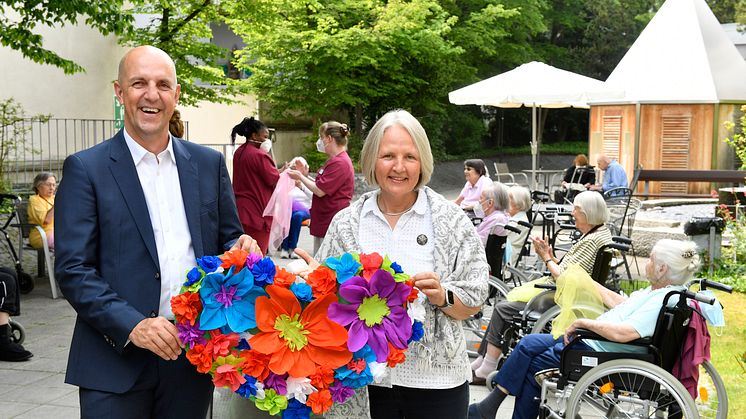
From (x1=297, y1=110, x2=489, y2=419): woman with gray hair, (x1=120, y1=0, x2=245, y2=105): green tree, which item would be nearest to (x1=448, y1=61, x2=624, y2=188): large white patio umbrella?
(x1=120, y1=0, x2=245, y2=105): green tree

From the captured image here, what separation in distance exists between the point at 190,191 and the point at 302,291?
0.59 meters

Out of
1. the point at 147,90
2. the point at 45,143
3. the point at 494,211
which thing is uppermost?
the point at 147,90

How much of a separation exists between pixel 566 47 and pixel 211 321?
4753cm

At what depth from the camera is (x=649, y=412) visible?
497 cm

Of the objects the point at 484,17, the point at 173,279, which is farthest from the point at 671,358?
the point at 484,17

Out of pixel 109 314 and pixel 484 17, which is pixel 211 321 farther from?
pixel 484 17

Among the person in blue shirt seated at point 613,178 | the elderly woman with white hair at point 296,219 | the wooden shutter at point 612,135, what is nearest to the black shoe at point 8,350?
the elderly woman with white hair at point 296,219

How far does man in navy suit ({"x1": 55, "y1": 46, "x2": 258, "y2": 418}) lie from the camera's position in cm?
278

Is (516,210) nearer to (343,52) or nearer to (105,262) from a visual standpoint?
(105,262)

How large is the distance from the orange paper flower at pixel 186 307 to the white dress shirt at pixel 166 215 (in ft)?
0.85

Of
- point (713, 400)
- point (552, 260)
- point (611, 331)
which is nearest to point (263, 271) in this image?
point (611, 331)

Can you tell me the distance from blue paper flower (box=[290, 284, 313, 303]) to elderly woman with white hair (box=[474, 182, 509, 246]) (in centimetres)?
624

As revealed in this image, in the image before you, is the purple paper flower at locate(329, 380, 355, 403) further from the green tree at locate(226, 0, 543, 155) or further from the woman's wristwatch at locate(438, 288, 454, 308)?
the green tree at locate(226, 0, 543, 155)

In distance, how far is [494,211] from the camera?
9.20 m
